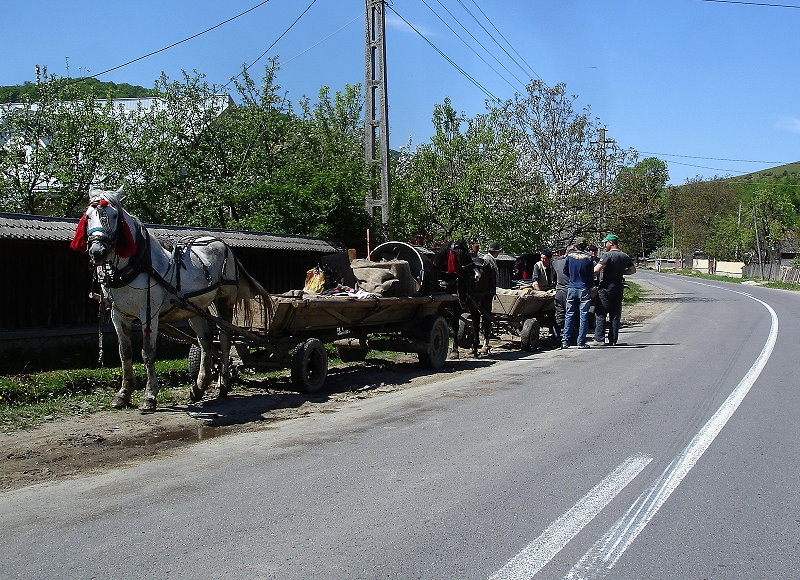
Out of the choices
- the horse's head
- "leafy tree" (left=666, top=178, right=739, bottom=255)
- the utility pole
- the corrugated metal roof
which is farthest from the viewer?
"leafy tree" (left=666, top=178, right=739, bottom=255)

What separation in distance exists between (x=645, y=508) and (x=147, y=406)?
19.2ft

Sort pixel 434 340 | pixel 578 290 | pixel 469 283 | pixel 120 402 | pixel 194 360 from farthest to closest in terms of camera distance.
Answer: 1. pixel 578 290
2. pixel 469 283
3. pixel 434 340
4. pixel 194 360
5. pixel 120 402

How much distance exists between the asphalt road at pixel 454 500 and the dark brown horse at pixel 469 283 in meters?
5.10

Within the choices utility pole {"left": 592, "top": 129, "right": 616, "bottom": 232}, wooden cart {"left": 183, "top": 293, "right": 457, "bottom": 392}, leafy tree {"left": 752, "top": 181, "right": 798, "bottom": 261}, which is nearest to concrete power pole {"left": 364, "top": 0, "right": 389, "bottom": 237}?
wooden cart {"left": 183, "top": 293, "right": 457, "bottom": 392}

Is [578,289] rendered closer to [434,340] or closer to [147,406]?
[434,340]

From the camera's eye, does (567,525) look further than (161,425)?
No

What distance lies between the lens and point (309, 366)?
35.8 feet

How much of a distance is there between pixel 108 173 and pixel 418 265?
11.8 meters

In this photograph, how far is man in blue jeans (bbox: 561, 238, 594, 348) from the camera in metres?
15.6

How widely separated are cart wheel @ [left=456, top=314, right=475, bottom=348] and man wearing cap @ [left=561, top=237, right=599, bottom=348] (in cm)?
195

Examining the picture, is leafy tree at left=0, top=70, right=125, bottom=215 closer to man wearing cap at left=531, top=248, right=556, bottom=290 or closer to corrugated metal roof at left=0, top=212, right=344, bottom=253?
corrugated metal roof at left=0, top=212, right=344, bottom=253

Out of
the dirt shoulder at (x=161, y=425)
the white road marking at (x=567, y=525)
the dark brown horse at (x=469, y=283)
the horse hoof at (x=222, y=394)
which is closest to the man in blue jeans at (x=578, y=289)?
the dark brown horse at (x=469, y=283)

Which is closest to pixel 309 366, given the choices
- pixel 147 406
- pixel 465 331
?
pixel 147 406

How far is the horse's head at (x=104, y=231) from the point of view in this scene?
26.3 ft
